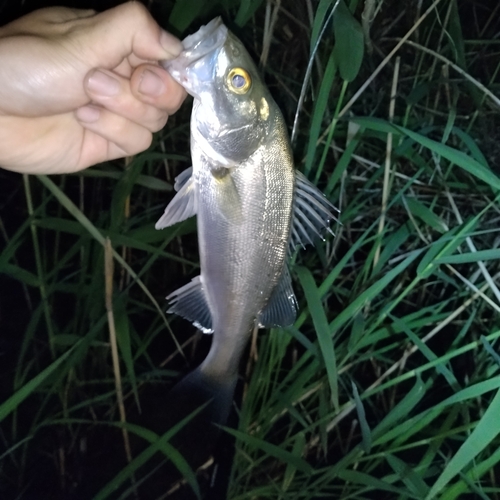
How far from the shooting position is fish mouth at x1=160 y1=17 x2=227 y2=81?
0.73 m

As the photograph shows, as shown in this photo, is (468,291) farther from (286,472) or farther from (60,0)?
(60,0)

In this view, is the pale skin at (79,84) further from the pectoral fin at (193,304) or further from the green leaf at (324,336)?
the green leaf at (324,336)

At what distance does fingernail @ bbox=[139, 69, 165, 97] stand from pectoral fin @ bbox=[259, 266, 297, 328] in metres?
0.40

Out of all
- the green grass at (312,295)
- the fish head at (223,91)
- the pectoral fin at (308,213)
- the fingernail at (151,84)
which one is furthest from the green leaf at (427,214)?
the fingernail at (151,84)

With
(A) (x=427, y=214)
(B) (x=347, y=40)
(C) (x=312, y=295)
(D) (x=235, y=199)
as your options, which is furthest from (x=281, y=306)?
(B) (x=347, y=40)

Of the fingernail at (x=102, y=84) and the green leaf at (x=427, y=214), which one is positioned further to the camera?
the green leaf at (x=427, y=214)

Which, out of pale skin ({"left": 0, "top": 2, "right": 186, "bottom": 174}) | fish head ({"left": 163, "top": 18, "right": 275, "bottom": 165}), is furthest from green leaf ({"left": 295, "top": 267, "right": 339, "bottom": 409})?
pale skin ({"left": 0, "top": 2, "right": 186, "bottom": 174})

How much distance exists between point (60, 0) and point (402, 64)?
88cm

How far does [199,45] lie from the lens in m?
0.74

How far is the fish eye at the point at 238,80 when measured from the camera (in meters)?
0.76

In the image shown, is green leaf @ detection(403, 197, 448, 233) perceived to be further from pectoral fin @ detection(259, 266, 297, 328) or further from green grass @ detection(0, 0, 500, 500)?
pectoral fin @ detection(259, 266, 297, 328)

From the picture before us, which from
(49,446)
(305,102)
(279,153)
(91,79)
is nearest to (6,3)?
(91,79)

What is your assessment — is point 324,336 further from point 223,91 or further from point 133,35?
point 133,35

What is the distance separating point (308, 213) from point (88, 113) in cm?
45
